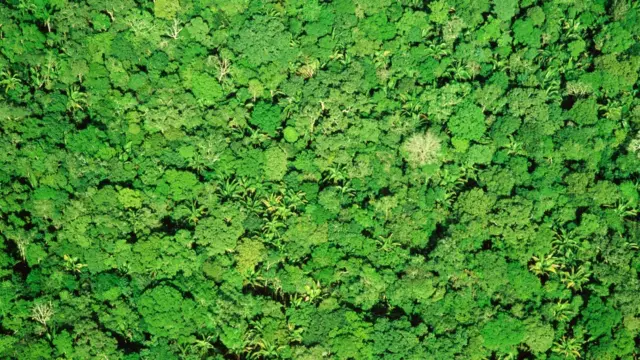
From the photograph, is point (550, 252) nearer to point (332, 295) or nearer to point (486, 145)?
point (486, 145)

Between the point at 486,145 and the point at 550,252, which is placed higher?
the point at 486,145

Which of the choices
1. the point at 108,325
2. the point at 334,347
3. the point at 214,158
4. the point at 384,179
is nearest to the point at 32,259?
the point at 108,325

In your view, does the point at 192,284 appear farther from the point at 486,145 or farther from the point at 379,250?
the point at 486,145

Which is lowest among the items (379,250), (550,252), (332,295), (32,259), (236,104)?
(32,259)

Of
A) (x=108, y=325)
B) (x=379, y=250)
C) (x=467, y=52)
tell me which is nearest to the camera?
(x=108, y=325)

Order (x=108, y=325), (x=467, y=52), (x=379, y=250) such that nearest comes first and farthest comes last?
(x=108, y=325)
(x=379, y=250)
(x=467, y=52)

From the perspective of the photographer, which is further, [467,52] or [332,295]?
[467,52]

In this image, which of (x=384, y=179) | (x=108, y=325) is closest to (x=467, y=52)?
(x=384, y=179)
